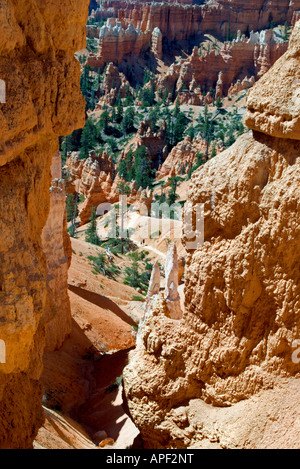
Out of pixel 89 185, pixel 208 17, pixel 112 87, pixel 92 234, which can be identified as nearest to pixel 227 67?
pixel 112 87

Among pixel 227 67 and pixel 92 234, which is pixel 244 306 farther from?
pixel 227 67

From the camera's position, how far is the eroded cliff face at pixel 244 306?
6891 mm

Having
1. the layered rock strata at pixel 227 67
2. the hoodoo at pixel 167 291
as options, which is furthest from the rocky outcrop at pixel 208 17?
the hoodoo at pixel 167 291

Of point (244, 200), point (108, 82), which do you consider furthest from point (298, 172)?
point (108, 82)

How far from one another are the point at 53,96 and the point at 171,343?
4176mm

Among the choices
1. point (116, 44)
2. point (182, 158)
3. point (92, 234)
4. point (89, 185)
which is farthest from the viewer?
point (116, 44)

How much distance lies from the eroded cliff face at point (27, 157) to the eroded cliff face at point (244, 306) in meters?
2.14

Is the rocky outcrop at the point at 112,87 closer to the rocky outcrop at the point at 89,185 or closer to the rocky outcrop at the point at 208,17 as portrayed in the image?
the rocky outcrop at the point at 208,17

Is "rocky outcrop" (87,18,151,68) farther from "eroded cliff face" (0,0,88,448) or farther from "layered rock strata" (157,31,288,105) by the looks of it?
"eroded cliff face" (0,0,88,448)

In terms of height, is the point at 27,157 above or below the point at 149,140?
above

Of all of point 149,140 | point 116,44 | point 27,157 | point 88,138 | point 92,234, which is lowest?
point 92,234

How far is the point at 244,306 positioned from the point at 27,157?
3528 millimetres

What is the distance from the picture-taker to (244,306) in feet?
24.5
